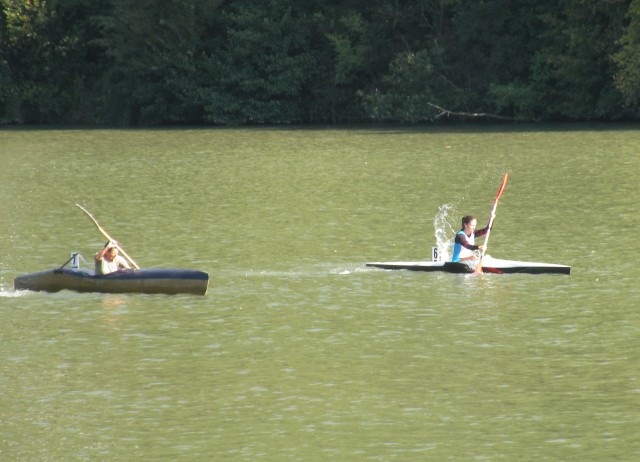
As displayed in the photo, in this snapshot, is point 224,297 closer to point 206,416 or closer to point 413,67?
point 206,416

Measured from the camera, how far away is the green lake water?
12375 mm

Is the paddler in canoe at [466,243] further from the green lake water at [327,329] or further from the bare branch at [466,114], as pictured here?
the bare branch at [466,114]

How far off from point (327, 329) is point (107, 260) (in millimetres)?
3761

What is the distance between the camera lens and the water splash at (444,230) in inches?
874

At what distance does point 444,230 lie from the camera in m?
24.9

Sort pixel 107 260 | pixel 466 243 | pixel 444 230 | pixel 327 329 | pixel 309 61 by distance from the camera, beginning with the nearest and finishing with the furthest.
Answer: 1. pixel 327 329
2. pixel 107 260
3. pixel 466 243
4. pixel 444 230
5. pixel 309 61

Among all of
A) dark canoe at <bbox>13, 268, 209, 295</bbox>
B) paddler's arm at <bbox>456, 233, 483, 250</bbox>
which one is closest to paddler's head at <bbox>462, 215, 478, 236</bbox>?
paddler's arm at <bbox>456, 233, 483, 250</bbox>

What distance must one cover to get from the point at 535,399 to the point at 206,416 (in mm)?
2954

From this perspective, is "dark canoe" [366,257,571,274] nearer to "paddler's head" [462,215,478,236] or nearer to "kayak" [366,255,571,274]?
"kayak" [366,255,571,274]

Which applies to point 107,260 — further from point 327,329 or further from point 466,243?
point 466,243

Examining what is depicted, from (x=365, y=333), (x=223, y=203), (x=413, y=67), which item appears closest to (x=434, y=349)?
(x=365, y=333)

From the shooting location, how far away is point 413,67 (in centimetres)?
5556

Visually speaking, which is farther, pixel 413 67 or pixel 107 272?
pixel 413 67

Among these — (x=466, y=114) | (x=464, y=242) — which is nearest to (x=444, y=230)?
(x=464, y=242)
